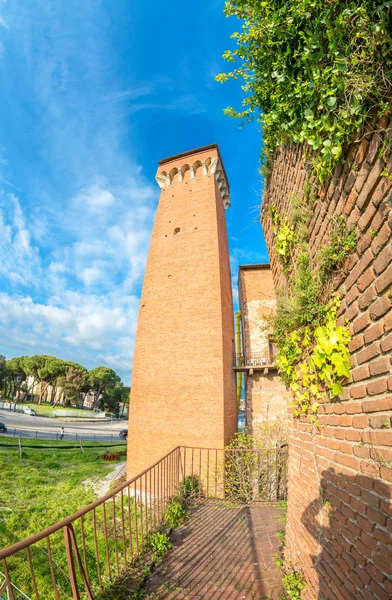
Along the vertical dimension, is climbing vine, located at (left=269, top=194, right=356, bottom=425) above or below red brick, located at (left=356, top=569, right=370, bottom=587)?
above

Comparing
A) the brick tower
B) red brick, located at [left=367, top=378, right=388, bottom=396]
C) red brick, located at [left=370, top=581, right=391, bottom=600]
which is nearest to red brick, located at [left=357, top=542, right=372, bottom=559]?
red brick, located at [left=370, top=581, right=391, bottom=600]

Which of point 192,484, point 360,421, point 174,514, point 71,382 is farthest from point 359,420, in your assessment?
point 71,382

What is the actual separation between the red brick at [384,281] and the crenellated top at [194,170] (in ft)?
48.5

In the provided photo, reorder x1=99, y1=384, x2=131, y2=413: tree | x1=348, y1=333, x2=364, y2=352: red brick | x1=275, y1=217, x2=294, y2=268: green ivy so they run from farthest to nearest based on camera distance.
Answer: x1=99, y1=384, x2=131, y2=413: tree < x1=275, y1=217, x2=294, y2=268: green ivy < x1=348, y1=333, x2=364, y2=352: red brick

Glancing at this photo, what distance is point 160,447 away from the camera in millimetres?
10297

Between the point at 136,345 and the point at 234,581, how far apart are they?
9.34m

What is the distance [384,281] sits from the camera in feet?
4.87

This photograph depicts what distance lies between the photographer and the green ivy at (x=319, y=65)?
1.44 metres

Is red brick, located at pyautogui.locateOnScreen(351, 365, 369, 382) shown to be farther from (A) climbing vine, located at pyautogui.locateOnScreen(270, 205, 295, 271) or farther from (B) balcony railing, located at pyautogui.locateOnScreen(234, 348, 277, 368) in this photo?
(B) balcony railing, located at pyautogui.locateOnScreen(234, 348, 277, 368)

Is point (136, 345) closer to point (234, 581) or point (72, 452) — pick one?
point (234, 581)

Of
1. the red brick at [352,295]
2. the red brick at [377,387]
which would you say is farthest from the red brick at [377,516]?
the red brick at [352,295]

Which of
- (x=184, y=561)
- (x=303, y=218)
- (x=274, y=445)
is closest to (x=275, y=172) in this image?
(x=303, y=218)

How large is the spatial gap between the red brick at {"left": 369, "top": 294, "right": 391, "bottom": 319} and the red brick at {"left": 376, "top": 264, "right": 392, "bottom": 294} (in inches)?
1.8

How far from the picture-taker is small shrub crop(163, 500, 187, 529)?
5.15m
